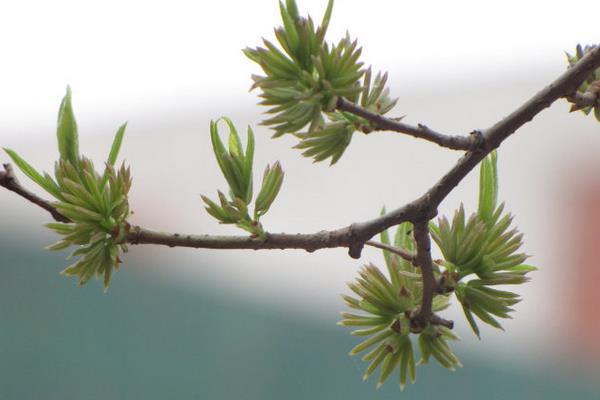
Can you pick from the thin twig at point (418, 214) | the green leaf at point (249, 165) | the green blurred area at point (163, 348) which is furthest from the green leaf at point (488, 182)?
the green blurred area at point (163, 348)

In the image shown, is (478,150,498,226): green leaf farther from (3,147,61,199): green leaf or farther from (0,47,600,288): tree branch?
(3,147,61,199): green leaf

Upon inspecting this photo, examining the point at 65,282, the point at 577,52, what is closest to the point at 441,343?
the point at 577,52

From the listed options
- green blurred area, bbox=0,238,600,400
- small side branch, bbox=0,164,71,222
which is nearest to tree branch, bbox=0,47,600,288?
small side branch, bbox=0,164,71,222

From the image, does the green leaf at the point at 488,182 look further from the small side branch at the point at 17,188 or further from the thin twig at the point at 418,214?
the small side branch at the point at 17,188

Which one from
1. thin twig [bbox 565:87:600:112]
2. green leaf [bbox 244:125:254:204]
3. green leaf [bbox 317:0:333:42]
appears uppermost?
thin twig [bbox 565:87:600:112]

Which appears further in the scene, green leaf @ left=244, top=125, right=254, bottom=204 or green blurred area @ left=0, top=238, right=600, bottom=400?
green blurred area @ left=0, top=238, right=600, bottom=400

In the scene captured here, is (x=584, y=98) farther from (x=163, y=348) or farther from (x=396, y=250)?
(x=163, y=348)

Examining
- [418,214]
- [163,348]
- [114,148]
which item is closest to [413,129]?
[418,214]
